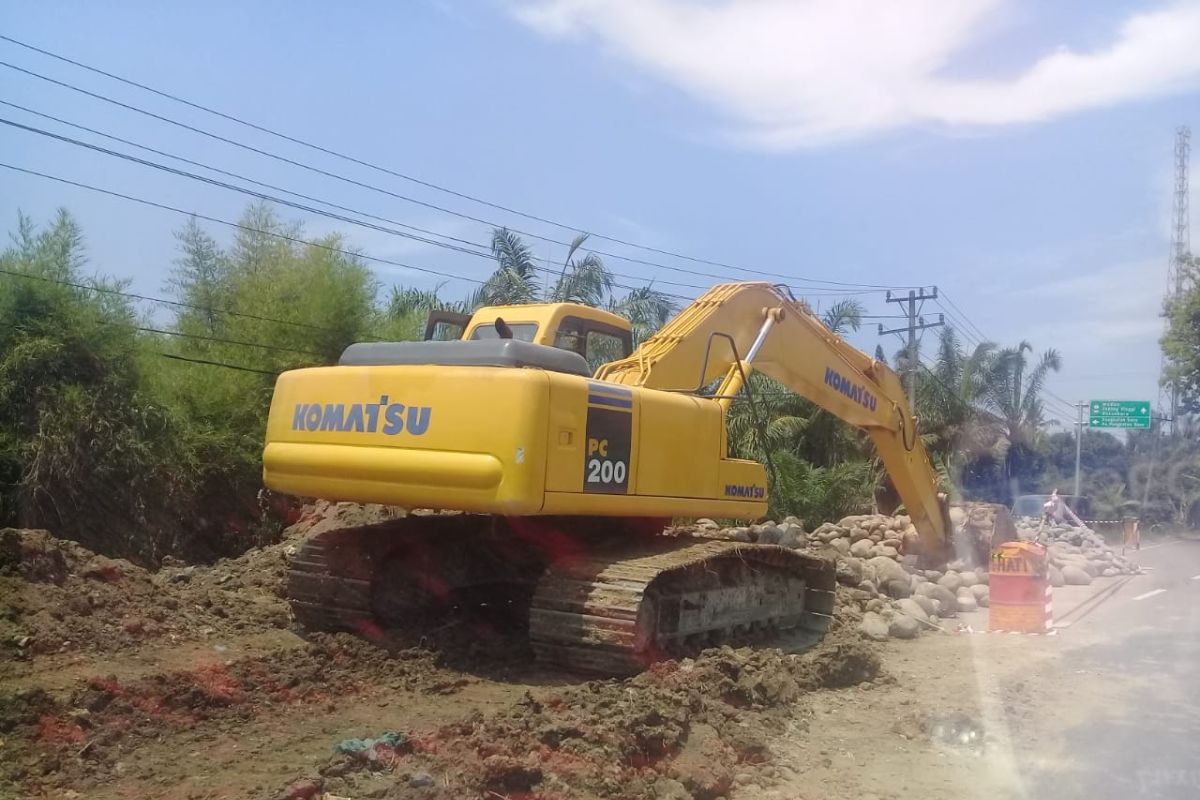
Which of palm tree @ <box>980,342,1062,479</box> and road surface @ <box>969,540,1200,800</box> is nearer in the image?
road surface @ <box>969,540,1200,800</box>

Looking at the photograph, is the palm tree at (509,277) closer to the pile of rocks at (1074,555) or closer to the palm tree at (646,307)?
the palm tree at (646,307)

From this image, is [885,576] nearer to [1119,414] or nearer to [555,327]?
[555,327]

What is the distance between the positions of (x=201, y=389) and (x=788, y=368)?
342 inches

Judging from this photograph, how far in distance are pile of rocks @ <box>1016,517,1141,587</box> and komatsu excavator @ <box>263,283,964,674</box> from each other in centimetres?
814

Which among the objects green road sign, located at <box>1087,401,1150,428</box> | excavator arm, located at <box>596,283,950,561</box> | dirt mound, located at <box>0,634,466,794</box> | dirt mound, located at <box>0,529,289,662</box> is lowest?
dirt mound, located at <box>0,634,466,794</box>

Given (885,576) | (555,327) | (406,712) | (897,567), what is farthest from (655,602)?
(897,567)

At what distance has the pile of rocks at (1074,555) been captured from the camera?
52.7ft

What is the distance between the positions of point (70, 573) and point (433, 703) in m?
3.37

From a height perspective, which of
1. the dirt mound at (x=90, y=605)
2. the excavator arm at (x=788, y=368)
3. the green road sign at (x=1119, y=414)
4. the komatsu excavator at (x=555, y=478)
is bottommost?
the dirt mound at (x=90, y=605)

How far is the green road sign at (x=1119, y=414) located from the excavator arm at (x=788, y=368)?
29.9 meters

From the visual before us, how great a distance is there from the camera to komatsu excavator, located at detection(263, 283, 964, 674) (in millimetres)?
6535

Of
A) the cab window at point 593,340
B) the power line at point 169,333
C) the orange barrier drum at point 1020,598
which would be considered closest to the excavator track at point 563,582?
the cab window at point 593,340

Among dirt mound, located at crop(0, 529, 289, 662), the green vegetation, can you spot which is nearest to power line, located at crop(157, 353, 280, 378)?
the green vegetation

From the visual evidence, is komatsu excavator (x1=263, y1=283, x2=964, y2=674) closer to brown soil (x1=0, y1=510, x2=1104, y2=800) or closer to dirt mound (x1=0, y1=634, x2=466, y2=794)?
brown soil (x1=0, y1=510, x2=1104, y2=800)
